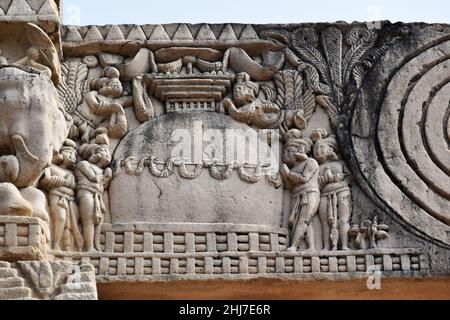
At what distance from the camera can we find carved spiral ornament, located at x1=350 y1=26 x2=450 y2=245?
8.59 meters

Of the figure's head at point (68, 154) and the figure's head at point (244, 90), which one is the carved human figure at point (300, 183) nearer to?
the figure's head at point (244, 90)

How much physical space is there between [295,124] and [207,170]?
Answer: 0.75 meters

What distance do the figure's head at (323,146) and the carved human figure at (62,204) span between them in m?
1.76

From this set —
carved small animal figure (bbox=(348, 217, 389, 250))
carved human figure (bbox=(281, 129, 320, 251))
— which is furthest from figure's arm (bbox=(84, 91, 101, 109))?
carved small animal figure (bbox=(348, 217, 389, 250))

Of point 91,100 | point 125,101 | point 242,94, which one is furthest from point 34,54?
point 242,94

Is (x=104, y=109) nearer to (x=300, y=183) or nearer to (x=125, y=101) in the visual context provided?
(x=125, y=101)

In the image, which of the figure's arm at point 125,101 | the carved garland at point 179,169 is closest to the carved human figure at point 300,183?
Result: the carved garland at point 179,169

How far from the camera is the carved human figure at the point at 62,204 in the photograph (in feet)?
27.3

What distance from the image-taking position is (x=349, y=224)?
8555mm

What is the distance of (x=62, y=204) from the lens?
27.4ft

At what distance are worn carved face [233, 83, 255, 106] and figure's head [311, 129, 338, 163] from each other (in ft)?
1.76

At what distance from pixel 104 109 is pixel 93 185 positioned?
63 centimetres

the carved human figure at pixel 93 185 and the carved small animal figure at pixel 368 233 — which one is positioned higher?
the carved human figure at pixel 93 185

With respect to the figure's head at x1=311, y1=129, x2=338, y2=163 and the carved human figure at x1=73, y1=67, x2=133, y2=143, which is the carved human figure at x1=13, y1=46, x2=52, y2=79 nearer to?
the carved human figure at x1=73, y1=67, x2=133, y2=143
